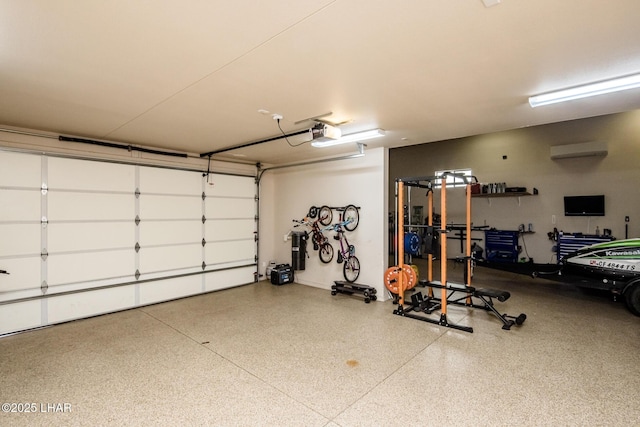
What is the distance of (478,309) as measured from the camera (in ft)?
15.7

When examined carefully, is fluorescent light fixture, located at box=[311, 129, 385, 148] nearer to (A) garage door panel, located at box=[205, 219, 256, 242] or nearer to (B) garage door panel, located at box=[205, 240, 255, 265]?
(A) garage door panel, located at box=[205, 219, 256, 242]

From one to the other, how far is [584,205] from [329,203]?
5.77 m

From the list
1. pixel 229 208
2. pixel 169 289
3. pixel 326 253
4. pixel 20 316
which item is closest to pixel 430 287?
pixel 326 253

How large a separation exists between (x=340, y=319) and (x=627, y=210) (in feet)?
22.0

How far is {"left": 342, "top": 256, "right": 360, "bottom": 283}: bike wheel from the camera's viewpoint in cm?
580

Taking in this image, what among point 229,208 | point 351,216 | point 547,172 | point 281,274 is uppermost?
point 547,172

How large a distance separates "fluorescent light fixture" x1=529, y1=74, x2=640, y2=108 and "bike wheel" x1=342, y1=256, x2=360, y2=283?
375 centimetres

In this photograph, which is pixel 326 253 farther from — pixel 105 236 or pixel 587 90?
pixel 587 90

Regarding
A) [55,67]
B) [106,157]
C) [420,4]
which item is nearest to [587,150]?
[420,4]

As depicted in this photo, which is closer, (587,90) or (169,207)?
(587,90)

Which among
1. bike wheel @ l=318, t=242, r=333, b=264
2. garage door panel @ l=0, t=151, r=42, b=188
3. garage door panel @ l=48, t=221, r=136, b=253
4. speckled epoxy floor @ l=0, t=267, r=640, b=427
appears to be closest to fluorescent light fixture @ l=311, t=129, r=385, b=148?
bike wheel @ l=318, t=242, r=333, b=264

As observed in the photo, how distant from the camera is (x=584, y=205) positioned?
6695mm

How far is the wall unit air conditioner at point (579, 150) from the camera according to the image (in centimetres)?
630

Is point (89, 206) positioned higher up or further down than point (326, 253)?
higher up
